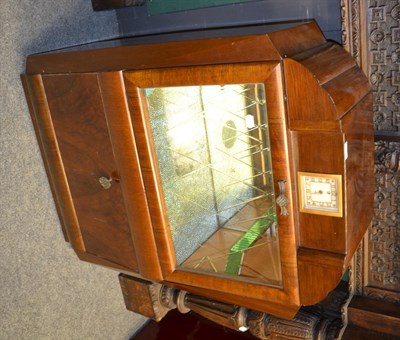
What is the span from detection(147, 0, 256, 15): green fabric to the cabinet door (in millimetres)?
339

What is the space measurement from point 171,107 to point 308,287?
0.42 meters

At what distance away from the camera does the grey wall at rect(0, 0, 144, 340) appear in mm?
1085

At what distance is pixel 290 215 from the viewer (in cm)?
77

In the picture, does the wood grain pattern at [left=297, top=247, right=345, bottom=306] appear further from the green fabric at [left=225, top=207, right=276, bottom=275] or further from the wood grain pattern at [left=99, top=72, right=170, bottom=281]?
the wood grain pattern at [left=99, top=72, right=170, bottom=281]

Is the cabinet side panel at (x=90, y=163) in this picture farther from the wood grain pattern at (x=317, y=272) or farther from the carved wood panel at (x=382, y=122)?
the carved wood panel at (x=382, y=122)

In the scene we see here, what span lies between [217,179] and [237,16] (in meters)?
0.39

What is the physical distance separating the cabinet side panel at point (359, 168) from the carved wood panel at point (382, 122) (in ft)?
0.19

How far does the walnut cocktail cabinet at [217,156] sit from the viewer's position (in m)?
→ 0.72

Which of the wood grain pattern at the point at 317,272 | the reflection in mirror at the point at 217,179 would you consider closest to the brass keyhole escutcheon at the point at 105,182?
the reflection in mirror at the point at 217,179

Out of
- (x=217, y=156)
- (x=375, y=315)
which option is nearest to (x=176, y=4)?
(x=217, y=156)

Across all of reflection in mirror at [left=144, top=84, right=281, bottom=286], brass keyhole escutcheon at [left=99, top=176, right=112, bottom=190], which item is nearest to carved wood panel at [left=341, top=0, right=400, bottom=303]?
reflection in mirror at [left=144, top=84, right=281, bottom=286]

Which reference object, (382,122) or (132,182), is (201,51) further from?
(382,122)

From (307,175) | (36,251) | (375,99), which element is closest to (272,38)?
(307,175)

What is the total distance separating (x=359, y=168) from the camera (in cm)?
84
